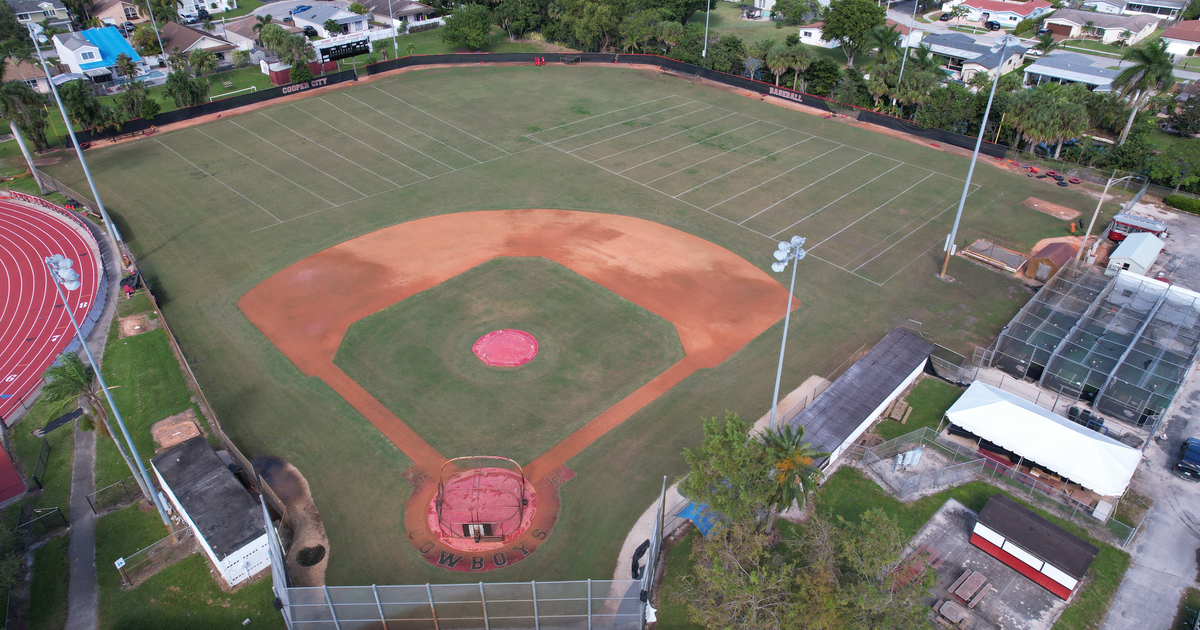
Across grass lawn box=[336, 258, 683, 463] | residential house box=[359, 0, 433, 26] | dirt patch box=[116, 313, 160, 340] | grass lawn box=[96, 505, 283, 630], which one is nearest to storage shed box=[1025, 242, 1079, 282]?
grass lawn box=[336, 258, 683, 463]

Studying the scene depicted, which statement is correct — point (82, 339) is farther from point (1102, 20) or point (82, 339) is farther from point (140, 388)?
point (1102, 20)

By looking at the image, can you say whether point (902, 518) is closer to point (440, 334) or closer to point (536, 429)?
point (536, 429)

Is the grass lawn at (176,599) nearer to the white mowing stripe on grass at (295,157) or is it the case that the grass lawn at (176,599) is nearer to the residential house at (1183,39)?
the white mowing stripe on grass at (295,157)

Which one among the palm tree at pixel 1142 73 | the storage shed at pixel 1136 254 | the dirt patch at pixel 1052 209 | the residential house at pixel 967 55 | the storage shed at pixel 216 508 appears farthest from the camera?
the residential house at pixel 967 55

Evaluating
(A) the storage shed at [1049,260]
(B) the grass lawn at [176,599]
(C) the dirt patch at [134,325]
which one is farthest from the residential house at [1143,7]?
(B) the grass lawn at [176,599]

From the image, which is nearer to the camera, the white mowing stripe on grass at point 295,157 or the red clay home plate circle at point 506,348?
the red clay home plate circle at point 506,348

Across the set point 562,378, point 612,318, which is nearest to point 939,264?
point 612,318
